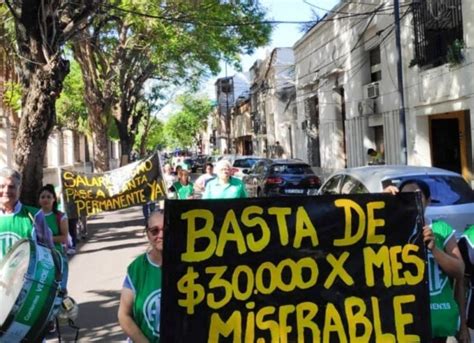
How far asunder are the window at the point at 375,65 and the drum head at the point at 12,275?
18.4 m

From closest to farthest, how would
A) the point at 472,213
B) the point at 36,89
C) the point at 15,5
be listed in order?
the point at 472,213 → the point at 36,89 → the point at 15,5

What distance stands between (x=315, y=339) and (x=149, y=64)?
2419cm

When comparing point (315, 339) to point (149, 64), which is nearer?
point (315, 339)

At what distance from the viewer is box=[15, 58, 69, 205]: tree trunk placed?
8.05m

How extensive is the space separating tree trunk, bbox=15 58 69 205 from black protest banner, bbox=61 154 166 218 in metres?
2.68

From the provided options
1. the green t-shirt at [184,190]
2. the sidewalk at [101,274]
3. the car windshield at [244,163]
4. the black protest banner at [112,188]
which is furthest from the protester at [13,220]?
the car windshield at [244,163]

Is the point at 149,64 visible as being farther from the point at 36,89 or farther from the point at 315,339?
the point at 315,339

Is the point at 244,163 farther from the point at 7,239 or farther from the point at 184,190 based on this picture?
the point at 7,239

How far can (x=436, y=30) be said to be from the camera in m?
15.8

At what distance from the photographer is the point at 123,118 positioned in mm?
29203

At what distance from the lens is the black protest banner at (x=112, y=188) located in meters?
10.9

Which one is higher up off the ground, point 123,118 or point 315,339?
point 123,118

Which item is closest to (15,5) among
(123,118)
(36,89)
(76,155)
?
(36,89)

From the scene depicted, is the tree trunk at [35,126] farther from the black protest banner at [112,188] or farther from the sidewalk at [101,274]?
the black protest banner at [112,188]
